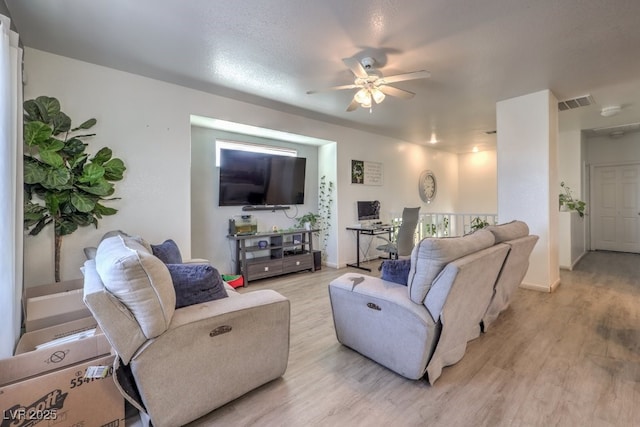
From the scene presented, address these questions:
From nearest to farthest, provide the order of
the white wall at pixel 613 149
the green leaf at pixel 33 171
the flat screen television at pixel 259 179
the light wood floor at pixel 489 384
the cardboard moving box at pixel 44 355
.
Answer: the cardboard moving box at pixel 44 355 < the light wood floor at pixel 489 384 < the green leaf at pixel 33 171 < the flat screen television at pixel 259 179 < the white wall at pixel 613 149

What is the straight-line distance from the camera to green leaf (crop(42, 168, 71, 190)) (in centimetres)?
237

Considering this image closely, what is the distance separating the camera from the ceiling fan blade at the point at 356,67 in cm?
232

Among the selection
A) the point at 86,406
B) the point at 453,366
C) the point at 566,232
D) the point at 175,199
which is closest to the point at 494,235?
the point at 453,366

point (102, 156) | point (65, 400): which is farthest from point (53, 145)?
point (65, 400)

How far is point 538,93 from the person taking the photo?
11.6 feet

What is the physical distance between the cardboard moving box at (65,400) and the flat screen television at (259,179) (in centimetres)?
282

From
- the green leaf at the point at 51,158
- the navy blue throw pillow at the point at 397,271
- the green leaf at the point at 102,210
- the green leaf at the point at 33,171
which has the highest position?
the green leaf at the point at 51,158

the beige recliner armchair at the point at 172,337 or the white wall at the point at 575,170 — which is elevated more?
the white wall at the point at 575,170

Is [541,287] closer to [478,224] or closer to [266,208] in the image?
[478,224]

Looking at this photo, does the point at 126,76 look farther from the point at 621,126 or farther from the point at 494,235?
Answer: the point at 621,126

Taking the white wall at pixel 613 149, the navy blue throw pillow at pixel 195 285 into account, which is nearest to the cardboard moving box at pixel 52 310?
the navy blue throw pillow at pixel 195 285

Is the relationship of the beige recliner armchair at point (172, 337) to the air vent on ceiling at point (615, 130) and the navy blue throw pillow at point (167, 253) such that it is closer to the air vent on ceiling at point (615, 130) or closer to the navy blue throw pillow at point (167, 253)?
the navy blue throw pillow at point (167, 253)

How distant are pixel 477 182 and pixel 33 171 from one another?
8546mm

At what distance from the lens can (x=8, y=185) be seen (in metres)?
1.75
